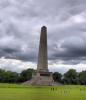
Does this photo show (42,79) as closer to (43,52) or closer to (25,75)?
(43,52)

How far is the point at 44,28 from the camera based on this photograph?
76438 millimetres

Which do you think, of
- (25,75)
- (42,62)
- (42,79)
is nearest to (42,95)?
(42,62)

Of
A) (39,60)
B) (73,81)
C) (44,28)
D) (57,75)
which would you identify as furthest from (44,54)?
(57,75)

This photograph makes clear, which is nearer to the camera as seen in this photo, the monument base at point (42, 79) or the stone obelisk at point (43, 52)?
the stone obelisk at point (43, 52)

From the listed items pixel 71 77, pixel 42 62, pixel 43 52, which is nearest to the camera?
pixel 43 52

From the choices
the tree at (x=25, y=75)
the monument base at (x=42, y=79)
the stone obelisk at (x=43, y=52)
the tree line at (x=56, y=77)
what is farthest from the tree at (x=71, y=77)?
the stone obelisk at (x=43, y=52)

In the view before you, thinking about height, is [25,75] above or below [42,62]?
above

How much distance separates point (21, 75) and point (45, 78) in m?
39.2

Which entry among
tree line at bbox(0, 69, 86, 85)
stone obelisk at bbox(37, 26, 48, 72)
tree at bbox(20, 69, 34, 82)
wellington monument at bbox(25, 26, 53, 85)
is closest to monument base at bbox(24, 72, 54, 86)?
wellington monument at bbox(25, 26, 53, 85)

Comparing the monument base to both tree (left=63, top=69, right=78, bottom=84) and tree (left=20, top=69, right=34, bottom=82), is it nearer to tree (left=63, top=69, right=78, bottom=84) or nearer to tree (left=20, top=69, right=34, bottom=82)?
tree (left=63, top=69, right=78, bottom=84)

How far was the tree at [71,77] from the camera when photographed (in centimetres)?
10710

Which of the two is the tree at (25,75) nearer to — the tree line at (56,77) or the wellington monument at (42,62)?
the tree line at (56,77)

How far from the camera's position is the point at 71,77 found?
115125 mm

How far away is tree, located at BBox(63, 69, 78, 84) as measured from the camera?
107m
